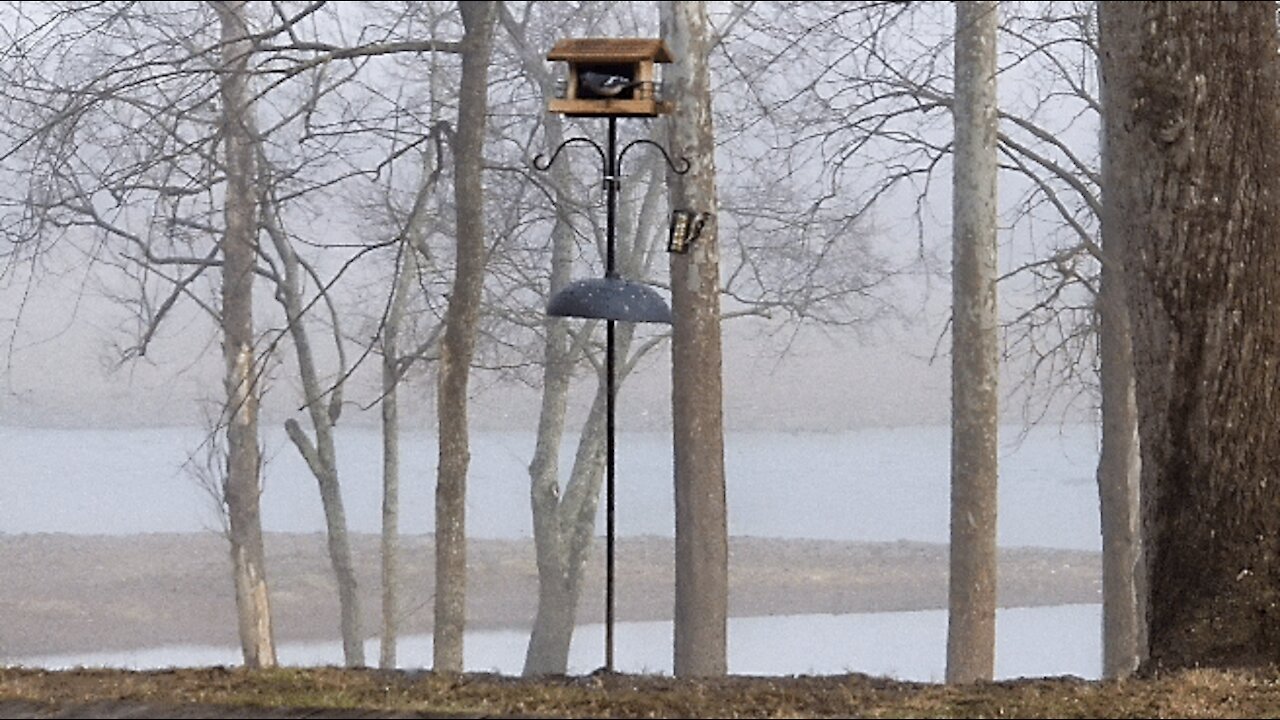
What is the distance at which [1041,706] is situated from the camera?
3.98m

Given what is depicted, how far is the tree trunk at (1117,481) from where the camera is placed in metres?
9.75

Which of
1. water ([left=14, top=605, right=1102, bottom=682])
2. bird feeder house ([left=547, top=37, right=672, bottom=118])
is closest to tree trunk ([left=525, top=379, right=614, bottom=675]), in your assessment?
water ([left=14, top=605, right=1102, bottom=682])

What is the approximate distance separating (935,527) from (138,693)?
13.4m

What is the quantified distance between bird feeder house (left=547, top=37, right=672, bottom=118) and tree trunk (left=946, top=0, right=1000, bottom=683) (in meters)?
3.27

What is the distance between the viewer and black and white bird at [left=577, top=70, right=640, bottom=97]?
6.02m

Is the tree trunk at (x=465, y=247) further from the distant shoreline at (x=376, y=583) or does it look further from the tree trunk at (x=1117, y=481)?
the distant shoreline at (x=376, y=583)

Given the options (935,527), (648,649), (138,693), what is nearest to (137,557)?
(648,649)

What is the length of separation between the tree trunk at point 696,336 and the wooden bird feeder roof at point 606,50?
1769mm

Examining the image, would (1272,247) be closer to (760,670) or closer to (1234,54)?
(1234,54)

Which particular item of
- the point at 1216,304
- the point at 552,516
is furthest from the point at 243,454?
the point at 1216,304

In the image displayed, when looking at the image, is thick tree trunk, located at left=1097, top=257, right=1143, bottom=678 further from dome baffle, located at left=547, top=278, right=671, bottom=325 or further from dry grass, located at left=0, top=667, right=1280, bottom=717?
dry grass, located at left=0, top=667, right=1280, bottom=717

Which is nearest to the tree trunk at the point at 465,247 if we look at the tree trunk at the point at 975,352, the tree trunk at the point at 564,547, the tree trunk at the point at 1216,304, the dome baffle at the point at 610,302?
the tree trunk at the point at 975,352

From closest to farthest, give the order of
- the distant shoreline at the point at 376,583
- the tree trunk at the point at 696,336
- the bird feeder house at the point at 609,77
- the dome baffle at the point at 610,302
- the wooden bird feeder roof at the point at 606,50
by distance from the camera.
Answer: the dome baffle at the point at 610,302 → the bird feeder house at the point at 609,77 → the wooden bird feeder roof at the point at 606,50 → the tree trunk at the point at 696,336 → the distant shoreline at the point at 376,583

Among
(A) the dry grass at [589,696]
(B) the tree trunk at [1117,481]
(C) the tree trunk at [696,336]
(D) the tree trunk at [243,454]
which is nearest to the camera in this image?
(A) the dry grass at [589,696]
